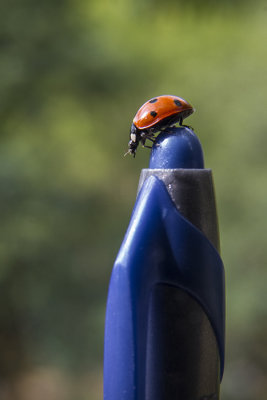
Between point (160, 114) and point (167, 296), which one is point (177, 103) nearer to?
point (160, 114)

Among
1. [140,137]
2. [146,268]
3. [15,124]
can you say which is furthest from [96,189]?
[146,268]

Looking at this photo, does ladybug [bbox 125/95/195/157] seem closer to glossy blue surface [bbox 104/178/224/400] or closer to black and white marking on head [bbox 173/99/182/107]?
black and white marking on head [bbox 173/99/182/107]

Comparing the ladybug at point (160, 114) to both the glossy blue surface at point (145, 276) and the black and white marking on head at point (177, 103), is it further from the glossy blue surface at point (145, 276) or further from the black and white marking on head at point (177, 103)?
the glossy blue surface at point (145, 276)

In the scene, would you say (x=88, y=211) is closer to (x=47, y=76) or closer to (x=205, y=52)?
(x=47, y=76)

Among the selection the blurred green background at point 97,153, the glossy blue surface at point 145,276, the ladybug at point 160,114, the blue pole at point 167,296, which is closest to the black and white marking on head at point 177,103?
the ladybug at point 160,114

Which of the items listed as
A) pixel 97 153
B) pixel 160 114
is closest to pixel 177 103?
pixel 160 114

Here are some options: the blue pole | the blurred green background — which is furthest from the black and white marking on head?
the blurred green background
